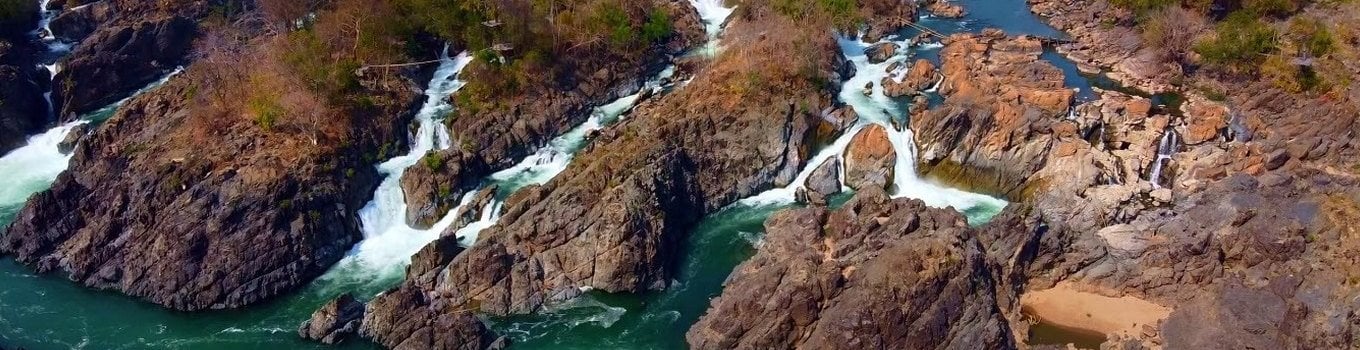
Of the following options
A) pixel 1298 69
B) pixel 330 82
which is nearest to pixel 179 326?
pixel 330 82

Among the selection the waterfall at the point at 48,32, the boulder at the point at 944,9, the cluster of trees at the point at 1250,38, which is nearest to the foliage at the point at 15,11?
→ the waterfall at the point at 48,32

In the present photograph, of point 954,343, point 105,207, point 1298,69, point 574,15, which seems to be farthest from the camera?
point 574,15

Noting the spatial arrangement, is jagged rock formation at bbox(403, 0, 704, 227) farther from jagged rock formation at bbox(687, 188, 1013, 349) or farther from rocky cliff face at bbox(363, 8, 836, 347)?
jagged rock formation at bbox(687, 188, 1013, 349)

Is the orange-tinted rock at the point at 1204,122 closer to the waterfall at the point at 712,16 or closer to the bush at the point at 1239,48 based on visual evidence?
the bush at the point at 1239,48

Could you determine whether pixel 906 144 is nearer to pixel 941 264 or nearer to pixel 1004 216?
pixel 1004 216

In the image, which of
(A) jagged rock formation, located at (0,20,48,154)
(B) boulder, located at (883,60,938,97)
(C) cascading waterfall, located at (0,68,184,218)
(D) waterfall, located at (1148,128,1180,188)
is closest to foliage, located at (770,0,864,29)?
(B) boulder, located at (883,60,938,97)

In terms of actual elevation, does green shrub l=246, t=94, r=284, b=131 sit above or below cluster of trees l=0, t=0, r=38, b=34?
below

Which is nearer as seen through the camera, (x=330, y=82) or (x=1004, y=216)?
(x=1004, y=216)

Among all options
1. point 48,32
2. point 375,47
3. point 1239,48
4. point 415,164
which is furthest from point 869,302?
point 48,32
